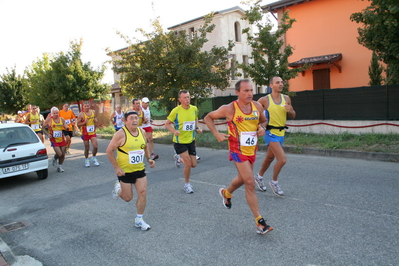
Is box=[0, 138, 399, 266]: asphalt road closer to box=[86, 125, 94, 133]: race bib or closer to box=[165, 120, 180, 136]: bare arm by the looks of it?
box=[165, 120, 180, 136]: bare arm

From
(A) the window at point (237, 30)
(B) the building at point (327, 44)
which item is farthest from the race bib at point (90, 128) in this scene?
(A) the window at point (237, 30)

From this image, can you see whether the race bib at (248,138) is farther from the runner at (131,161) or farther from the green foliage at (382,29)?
the green foliage at (382,29)

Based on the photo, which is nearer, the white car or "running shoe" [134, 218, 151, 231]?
"running shoe" [134, 218, 151, 231]

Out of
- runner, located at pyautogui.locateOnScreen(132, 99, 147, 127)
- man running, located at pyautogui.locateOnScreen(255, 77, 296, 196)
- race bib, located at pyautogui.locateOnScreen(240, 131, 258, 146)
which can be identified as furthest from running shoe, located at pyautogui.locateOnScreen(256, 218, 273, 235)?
runner, located at pyautogui.locateOnScreen(132, 99, 147, 127)

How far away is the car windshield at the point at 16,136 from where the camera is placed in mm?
8312

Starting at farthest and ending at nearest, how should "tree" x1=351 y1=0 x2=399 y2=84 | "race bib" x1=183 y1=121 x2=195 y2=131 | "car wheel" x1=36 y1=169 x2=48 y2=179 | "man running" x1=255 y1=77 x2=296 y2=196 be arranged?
"tree" x1=351 y1=0 x2=399 y2=84
"car wheel" x1=36 y1=169 x2=48 y2=179
"race bib" x1=183 y1=121 x2=195 y2=131
"man running" x1=255 y1=77 x2=296 y2=196

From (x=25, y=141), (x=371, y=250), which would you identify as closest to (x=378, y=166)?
(x=371, y=250)

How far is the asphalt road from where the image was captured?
12.6 feet

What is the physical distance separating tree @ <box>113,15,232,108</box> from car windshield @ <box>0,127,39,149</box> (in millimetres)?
7804

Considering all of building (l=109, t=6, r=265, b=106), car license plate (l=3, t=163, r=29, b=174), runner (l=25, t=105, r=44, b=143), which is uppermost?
building (l=109, t=6, r=265, b=106)

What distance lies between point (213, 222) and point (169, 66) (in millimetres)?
12363

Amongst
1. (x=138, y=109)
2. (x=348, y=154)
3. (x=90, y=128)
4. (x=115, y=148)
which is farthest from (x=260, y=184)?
(x=90, y=128)

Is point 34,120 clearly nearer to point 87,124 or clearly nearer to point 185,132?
point 87,124

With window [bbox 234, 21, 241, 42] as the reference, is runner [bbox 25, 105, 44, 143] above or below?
below
